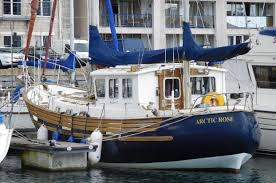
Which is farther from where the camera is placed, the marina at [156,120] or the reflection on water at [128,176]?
the marina at [156,120]

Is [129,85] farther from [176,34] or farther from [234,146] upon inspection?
[176,34]

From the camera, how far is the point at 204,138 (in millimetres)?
24750

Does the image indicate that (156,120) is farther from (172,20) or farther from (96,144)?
(172,20)

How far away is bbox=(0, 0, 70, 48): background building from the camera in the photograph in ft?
170

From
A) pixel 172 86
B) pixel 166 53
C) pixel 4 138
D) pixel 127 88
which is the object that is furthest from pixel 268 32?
pixel 4 138

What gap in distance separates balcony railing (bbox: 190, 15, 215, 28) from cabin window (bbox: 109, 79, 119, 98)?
109 feet

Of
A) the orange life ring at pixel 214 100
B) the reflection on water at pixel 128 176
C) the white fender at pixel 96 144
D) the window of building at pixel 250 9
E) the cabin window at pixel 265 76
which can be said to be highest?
the window of building at pixel 250 9

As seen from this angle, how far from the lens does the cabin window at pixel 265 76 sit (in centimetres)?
3059

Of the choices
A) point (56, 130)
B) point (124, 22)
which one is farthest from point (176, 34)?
point (56, 130)

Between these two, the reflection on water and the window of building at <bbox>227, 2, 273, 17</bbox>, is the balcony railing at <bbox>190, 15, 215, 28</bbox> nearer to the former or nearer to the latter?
the window of building at <bbox>227, 2, 273, 17</bbox>

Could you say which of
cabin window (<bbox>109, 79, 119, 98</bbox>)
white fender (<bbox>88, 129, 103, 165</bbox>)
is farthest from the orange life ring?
white fender (<bbox>88, 129, 103, 165</bbox>)

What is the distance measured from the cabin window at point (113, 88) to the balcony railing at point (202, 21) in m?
33.3

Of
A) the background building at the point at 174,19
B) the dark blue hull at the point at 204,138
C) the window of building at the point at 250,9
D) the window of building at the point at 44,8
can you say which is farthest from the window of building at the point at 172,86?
the window of building at the point at 250,9

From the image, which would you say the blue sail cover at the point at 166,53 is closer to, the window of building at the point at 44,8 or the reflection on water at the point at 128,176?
the reflection on water at the point at 128,176
